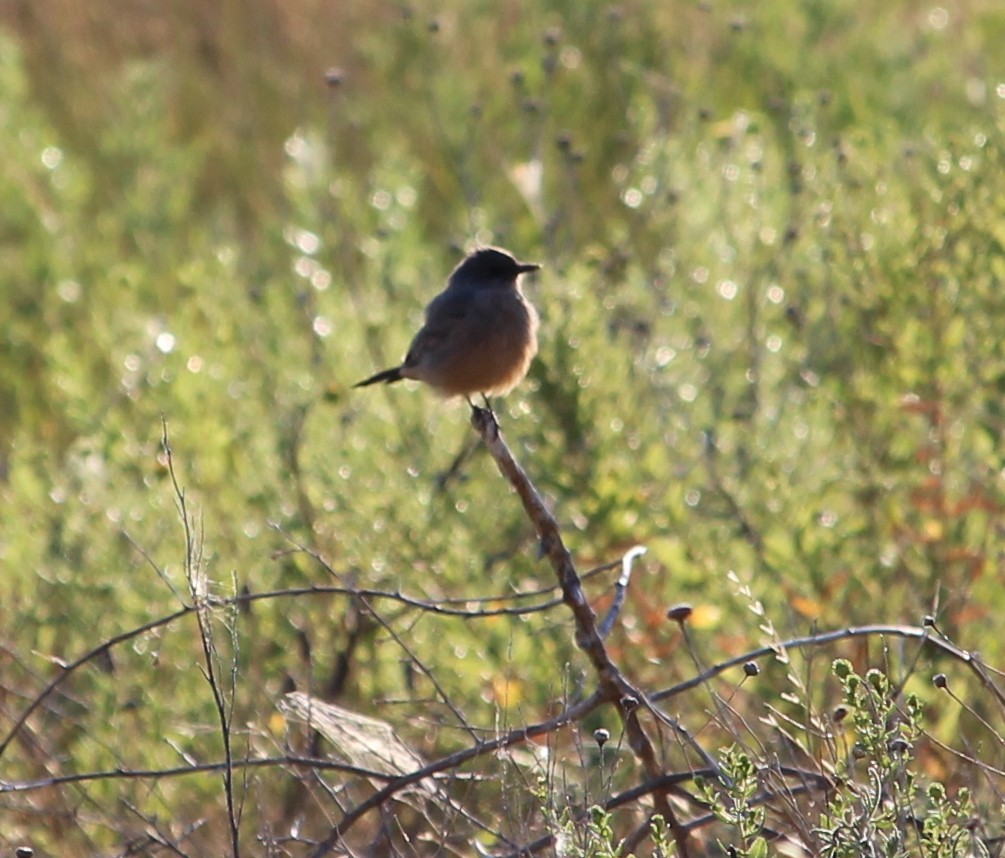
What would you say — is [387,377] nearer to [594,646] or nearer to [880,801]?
[594,646]

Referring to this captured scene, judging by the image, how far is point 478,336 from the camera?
4.92 m

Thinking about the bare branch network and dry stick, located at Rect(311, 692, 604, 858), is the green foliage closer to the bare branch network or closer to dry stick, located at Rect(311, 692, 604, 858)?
the bare branch network

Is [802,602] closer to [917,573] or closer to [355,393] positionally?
[917,573]

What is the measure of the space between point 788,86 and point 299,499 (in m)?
3.81

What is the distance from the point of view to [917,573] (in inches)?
174

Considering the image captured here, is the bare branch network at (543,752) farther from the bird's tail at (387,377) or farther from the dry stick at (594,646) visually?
the bird's tail at (387,377)

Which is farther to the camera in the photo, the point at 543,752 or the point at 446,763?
the point at 543,752

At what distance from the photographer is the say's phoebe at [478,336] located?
15.9ft

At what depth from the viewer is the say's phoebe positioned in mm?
4844

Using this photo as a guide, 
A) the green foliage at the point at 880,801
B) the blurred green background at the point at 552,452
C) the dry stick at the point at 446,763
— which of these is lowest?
the blurred green background at the point at 552,452

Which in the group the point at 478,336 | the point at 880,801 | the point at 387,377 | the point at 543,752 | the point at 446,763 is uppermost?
the point at 880,801

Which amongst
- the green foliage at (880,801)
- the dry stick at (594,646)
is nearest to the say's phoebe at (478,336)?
the dry stick at (594,646)

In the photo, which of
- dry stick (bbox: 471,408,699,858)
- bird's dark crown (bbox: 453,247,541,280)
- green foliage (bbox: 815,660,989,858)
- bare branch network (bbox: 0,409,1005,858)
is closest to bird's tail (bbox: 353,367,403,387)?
bird's dark crown (bbox: 453,247,541,280)

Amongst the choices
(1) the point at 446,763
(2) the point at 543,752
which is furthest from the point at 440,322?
(1) the point at 446,763
